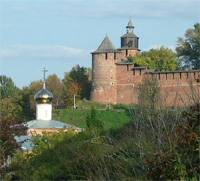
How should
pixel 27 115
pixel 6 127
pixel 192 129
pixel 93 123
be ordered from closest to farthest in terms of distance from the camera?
pixel 192 129, pixel 6 127, pixel 93 123, pixel 27 115

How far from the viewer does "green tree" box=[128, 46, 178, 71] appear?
134ft

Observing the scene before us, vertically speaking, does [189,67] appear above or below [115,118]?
above

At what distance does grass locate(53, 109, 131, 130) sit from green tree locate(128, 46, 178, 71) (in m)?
7.34

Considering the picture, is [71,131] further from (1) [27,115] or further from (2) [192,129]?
(1) [27,115]

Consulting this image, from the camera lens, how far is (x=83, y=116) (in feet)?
111

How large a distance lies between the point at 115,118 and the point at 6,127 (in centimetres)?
1903

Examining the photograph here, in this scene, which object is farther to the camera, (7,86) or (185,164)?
(7,86)

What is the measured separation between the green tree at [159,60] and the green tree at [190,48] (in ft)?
3.28

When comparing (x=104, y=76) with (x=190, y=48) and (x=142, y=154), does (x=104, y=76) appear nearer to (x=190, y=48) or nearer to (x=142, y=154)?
(x=190, y=48)

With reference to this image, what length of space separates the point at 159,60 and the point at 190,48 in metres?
→ 2.66

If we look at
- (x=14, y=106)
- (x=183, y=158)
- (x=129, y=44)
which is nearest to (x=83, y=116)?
(x=14, y=106)

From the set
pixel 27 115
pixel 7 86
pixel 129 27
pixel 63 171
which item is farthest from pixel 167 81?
pixel 63 171

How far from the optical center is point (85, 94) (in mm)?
38656

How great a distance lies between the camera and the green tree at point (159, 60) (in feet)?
134
